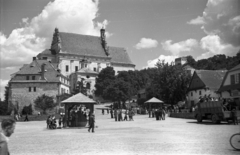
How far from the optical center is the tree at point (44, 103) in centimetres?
6316

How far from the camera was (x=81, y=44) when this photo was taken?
113 metres

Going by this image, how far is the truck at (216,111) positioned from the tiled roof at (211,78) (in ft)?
75.0

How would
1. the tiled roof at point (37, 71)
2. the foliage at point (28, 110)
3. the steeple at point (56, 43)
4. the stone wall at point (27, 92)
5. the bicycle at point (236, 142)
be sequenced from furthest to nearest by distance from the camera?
1. the steeple at point (56, 43)
2. the tiled roof at point (37, 71)
3. the stone wall at point (27, 92)
4. the foliage at point (28, 110)
5. the bicycle at point (236, 142)

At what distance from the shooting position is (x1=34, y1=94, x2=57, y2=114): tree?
63156 mm

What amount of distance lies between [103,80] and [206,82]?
53.3 meters

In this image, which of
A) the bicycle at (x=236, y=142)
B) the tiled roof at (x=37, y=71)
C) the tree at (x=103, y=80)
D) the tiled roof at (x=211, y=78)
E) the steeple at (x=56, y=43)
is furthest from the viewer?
the steeple at (x=56, y=43)

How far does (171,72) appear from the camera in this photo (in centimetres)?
4941

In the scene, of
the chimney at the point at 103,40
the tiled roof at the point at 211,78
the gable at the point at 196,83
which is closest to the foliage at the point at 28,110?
the gable at the point at 196,83

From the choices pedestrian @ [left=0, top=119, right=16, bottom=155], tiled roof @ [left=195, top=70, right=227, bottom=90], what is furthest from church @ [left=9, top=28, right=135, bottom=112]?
pedestrian @ [left=0, top=119, right=16, bottom=155]

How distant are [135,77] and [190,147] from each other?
297ft

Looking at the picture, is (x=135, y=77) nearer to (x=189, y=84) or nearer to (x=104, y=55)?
(x=104, y=55)

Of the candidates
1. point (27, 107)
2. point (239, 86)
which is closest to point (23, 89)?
point (27, 107)

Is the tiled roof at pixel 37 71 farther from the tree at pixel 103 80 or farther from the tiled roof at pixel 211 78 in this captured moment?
the tiled roof at pixel 211 78

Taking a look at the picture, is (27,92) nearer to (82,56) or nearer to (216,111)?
(82,56)
